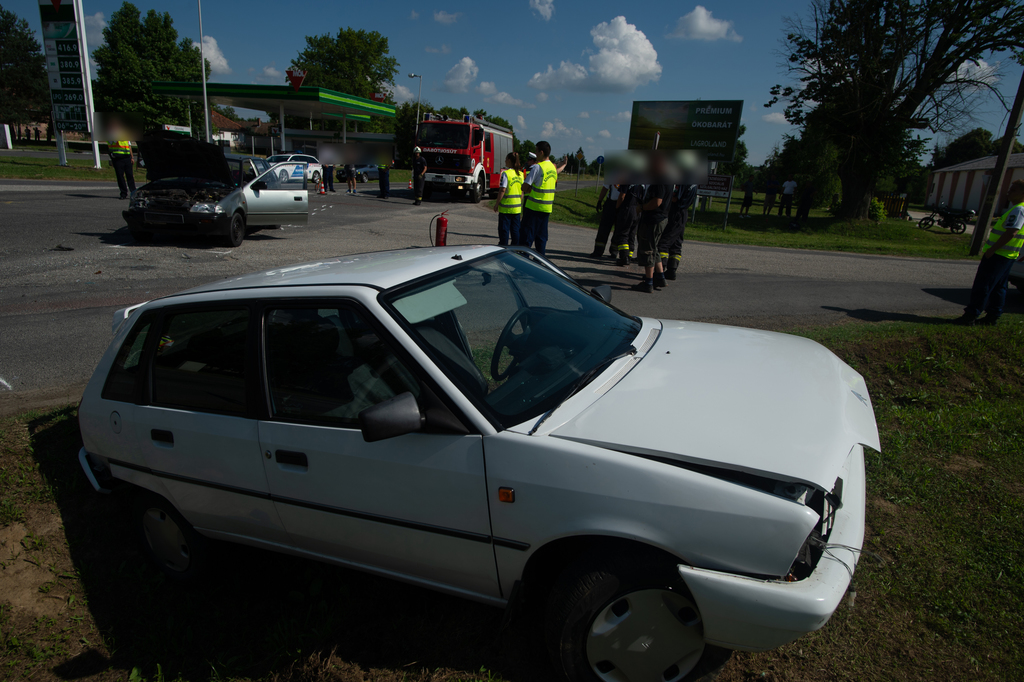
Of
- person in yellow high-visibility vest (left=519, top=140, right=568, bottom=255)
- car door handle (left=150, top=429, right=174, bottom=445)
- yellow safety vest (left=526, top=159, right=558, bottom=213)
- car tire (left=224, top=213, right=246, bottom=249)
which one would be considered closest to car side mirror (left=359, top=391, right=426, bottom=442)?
Answer: car door handle (left=150, top=429, right=174, bottom=445)

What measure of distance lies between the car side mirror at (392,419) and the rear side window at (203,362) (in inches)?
34.0

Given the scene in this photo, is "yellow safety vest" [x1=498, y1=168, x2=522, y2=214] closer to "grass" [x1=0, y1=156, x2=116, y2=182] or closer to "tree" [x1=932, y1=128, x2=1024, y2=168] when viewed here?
"grass" [x1=0, y1=156, x2=116, y2=182]

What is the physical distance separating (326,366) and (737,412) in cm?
169

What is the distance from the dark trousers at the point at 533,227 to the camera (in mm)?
9594

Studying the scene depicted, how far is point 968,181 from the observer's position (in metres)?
42.5

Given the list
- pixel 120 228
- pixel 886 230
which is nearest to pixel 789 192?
pixel 886 230

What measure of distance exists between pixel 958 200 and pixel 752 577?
55722mm

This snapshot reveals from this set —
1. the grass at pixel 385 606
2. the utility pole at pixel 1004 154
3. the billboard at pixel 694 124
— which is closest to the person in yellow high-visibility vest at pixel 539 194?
the grass at pixel 385 606

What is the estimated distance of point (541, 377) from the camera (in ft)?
8.03

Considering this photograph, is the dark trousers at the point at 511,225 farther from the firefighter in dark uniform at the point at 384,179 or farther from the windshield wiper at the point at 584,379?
the firefighter in dark uniform at the point at 384,179

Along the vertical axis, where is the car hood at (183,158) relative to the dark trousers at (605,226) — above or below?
above

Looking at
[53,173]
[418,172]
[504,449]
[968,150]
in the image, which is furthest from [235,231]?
[968,150]

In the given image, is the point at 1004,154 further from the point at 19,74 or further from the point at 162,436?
the point at 19,74

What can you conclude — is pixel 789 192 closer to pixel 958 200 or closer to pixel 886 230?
pixel 886 230
